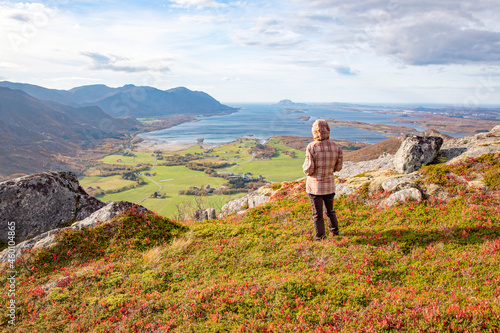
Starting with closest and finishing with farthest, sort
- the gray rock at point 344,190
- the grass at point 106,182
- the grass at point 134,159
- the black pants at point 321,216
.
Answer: the black pants at point 321,216 < the gray rock at point 344,190 < the grass at point 106,182 < the grass at point 134,159

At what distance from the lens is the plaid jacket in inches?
397

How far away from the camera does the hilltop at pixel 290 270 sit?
6.59m

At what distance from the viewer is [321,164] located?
33.2ft

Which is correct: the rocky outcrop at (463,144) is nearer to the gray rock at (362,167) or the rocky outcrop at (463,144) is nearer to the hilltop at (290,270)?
the gray rock at (362,167)

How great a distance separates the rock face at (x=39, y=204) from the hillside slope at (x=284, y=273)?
5.73 meters

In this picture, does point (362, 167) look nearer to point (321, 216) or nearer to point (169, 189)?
point (321, 216)

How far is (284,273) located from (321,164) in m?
4.53

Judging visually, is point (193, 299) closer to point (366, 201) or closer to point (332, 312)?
point (332, 312)

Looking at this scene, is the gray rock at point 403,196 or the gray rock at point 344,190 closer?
the gray rock at point 403,196

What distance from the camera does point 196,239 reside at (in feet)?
40.0

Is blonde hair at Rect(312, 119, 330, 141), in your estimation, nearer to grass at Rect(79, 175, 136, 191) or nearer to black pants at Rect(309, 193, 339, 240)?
black pants at Rect(309, 193, 339, 240)

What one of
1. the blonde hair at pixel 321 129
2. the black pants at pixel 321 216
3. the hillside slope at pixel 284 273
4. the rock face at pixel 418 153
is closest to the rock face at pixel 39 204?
the hillside slope at pixel 284 273

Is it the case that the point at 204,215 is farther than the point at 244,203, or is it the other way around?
the point at 244,203

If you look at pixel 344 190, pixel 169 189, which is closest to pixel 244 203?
pixel 344 190
